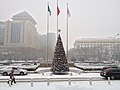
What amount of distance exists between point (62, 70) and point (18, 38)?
99522 mm

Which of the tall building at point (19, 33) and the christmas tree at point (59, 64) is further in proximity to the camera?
the tall building at point (19, 33)

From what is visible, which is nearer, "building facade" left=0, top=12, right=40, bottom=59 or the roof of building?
"building facade" left=0, top=12, right=40, bottom=59

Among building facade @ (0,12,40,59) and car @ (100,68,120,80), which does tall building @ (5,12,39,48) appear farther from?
car @ (100,68,120,80)

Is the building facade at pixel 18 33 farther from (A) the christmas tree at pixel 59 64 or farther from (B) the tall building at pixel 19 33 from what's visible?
(A) the christmas tree at pixel 59 64

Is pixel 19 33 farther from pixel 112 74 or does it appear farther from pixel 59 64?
pixel 112 74

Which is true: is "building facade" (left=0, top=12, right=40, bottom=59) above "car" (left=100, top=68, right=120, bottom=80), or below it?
above

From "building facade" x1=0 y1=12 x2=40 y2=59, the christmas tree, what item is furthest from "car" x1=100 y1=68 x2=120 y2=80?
"building facade" x1=0 y1=12 x2=40 y2=59

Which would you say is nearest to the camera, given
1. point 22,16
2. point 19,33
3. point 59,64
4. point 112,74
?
point 112,74

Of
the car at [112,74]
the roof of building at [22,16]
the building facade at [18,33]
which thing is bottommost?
the car at [112,74]

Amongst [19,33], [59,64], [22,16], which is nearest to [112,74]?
[59,64]

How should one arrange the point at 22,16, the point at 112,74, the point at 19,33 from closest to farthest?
1. the point at 112,74
2. the point at 19,33
3. the point at 22,16

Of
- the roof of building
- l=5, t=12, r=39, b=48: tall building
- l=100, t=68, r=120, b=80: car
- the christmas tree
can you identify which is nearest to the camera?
l=100, t=68, r=120, b=80: car

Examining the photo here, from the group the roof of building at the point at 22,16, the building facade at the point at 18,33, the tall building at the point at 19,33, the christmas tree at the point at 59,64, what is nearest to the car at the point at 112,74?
the christmas tree at the point at 59,64

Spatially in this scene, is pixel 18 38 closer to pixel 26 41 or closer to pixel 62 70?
pixel 26 41
